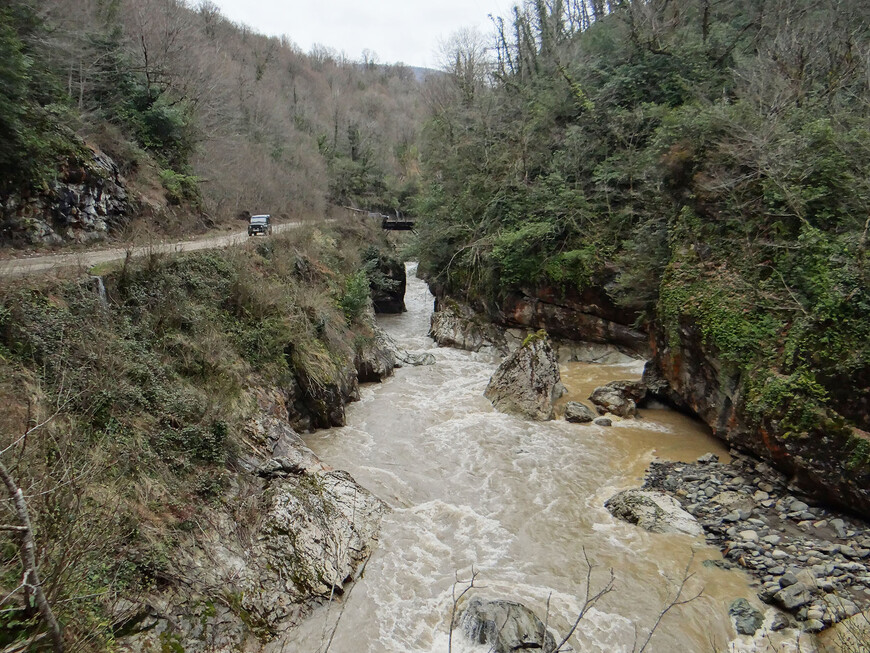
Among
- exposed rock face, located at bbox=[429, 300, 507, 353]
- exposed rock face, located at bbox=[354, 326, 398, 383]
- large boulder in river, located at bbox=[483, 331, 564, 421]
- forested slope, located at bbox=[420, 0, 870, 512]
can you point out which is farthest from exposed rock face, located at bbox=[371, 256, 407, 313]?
large boulder in river, located at bbox=[483, 331, 564, 421]

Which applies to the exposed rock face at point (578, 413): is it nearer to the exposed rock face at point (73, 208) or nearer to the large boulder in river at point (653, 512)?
the large boulder in river at point (653, 512)

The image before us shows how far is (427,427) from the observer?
12.4 meters

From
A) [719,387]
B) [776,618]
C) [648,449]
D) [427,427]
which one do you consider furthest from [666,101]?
[776,618]

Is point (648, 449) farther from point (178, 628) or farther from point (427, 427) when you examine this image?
point (178, 628)

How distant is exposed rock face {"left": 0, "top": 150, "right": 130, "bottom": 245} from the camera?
424 inches

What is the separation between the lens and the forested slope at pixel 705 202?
28.7 feet

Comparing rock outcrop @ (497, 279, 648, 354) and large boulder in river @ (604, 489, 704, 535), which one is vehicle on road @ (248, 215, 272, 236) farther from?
large boulder in river @ (604, 489, 704, 535)

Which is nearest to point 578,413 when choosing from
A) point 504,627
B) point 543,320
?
point 543,320

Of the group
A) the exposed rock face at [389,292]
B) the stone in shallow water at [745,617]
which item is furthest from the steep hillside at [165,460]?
the exposed rock face at [389,292]

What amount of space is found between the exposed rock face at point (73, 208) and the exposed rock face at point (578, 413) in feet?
45.7

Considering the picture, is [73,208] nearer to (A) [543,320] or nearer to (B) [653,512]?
(B) [653,512]

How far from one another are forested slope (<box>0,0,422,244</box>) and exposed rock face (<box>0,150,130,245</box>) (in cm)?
3

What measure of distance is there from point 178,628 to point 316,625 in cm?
166

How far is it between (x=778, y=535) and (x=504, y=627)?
16.7 feet
